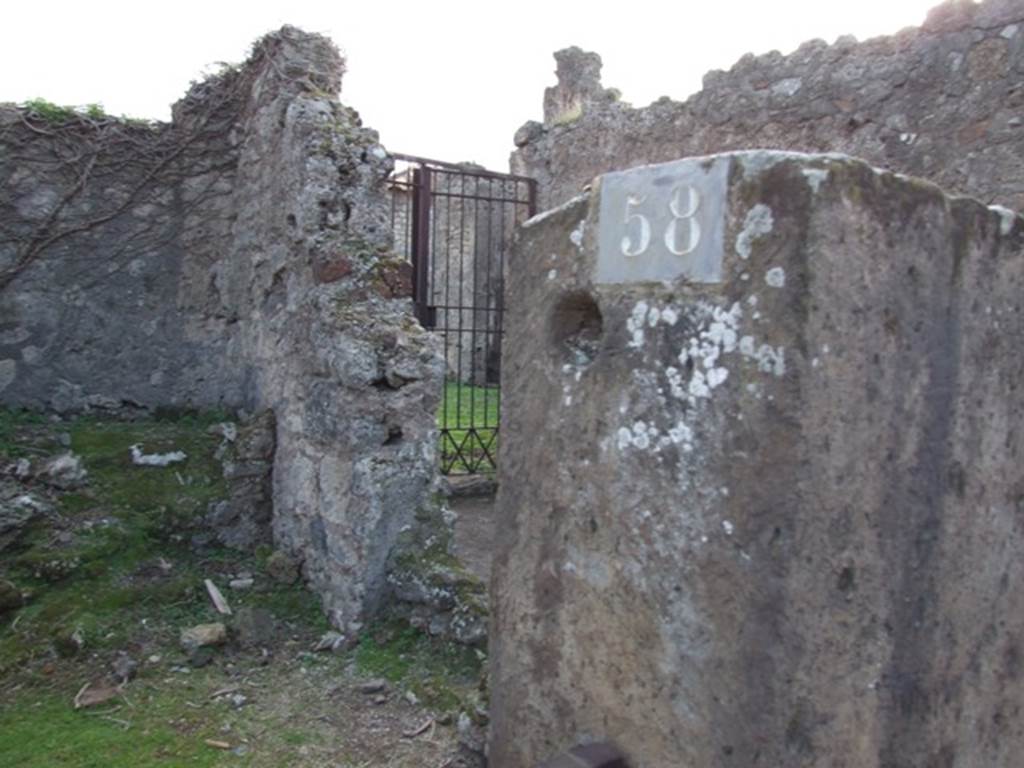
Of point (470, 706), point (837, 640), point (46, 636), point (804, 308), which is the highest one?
point (804, 308)

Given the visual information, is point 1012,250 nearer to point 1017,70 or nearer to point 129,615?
point 129,615

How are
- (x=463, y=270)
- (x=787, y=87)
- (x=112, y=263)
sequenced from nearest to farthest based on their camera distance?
(x=112, y=263)
(x=787, y=87)
(x=463, y=270)

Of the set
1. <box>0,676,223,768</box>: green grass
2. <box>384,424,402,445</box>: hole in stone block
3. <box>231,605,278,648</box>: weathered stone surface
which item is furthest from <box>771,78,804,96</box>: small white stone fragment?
<box>0,676,223,768</box>: green grass

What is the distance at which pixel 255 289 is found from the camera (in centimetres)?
518

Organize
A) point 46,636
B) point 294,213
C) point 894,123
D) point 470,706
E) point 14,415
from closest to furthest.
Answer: point 470,706 < point 46,636 < point 294,213 < point 14,415 < point 894,123

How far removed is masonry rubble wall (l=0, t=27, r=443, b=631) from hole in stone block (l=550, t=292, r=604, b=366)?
88.0 inches

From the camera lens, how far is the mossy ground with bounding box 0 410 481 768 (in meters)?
3.20

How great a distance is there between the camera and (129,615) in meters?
4.01

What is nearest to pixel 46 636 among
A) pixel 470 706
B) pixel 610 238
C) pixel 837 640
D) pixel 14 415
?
pixel 14 415

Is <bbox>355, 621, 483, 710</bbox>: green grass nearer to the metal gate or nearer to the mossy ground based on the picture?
the mossy ground

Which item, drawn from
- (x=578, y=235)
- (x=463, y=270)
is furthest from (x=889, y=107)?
(x=463, y=270)

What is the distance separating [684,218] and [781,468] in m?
0.52

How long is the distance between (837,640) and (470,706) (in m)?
1.30

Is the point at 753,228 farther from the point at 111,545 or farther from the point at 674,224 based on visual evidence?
the point at 111,545
